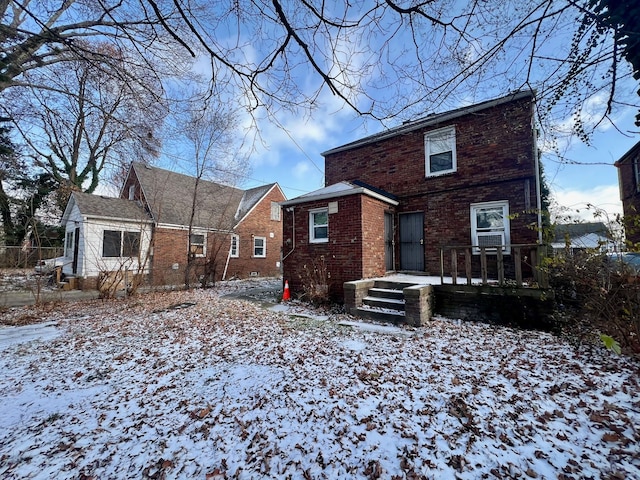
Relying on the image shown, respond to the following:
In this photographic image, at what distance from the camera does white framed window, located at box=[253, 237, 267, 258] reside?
17688 mm

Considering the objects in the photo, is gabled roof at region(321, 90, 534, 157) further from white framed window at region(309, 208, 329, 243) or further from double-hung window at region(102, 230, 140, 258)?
double-hung window at region(102, 230, 140, 258)

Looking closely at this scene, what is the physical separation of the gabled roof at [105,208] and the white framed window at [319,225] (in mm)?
8641

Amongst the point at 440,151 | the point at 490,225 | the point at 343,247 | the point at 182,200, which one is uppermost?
the point at 440,151

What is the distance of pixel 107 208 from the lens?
43.5 feet

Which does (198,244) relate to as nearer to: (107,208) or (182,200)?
(182,200)

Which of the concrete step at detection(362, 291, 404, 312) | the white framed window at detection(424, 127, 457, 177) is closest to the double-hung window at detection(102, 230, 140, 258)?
the concrete step at detection(362, 291, 404, 312)

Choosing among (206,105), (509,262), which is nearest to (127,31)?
(206,105)

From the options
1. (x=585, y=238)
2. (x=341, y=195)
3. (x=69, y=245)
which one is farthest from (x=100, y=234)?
(x=585, y=238)

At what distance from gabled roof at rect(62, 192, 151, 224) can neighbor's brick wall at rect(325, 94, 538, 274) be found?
1165 cm

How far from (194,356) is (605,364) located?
250 inches

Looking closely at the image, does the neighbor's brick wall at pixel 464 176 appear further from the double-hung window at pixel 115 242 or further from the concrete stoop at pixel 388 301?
the double-hung window at pixel 115 242

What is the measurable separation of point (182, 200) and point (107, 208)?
13.0 feet

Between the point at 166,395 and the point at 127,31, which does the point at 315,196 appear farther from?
the point at 166,395

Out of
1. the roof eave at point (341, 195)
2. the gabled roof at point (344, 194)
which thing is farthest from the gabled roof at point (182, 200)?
the gabled roof at point (344, 194)
